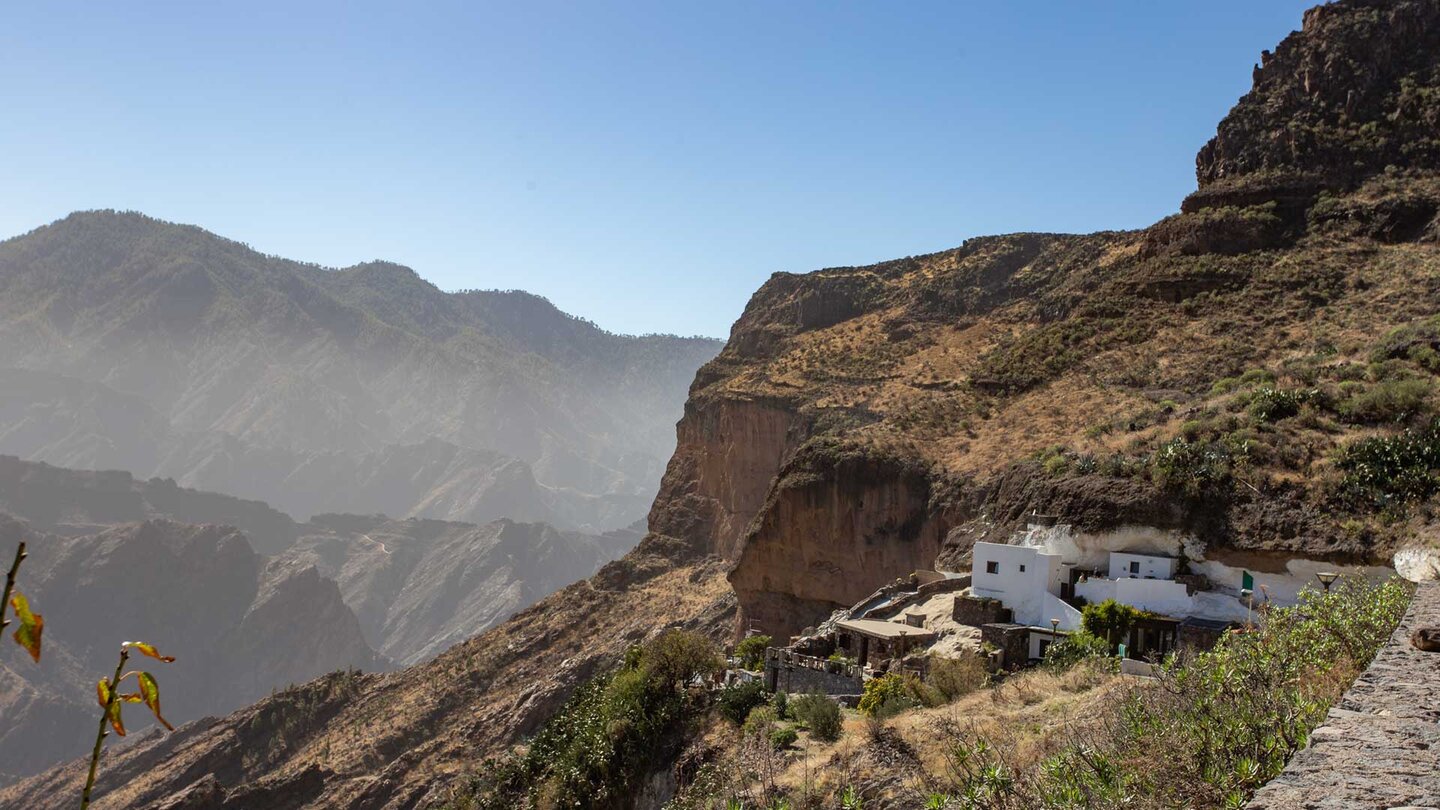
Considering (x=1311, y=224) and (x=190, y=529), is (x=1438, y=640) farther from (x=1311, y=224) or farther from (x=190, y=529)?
(x=190, y=529)

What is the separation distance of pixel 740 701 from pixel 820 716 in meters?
3.54

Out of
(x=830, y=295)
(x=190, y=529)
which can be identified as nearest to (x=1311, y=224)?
(x=830, y=295)

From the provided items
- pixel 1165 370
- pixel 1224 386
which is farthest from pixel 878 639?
pixel 1165 370

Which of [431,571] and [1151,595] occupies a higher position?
[1151,595]

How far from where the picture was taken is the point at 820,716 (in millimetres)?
18766

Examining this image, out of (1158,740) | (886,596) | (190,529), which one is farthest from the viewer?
(190,529)

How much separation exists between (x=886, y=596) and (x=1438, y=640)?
2225 cm

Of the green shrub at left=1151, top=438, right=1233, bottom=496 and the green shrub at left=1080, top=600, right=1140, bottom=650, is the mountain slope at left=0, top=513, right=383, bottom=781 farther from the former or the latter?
the green shrub at left=1080, top=600, right=1140, bottom=650

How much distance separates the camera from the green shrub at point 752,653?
89.1 ft

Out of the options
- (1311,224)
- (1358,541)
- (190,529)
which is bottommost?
(190,529)

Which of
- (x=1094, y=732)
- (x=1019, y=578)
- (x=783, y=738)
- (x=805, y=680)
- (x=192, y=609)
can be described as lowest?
(x=192, y=609)

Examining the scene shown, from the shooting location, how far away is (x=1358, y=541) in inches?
822

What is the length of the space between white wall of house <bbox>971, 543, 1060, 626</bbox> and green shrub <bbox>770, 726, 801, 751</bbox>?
7344mm

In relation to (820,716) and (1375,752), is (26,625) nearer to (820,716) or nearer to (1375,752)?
(1375,752)
